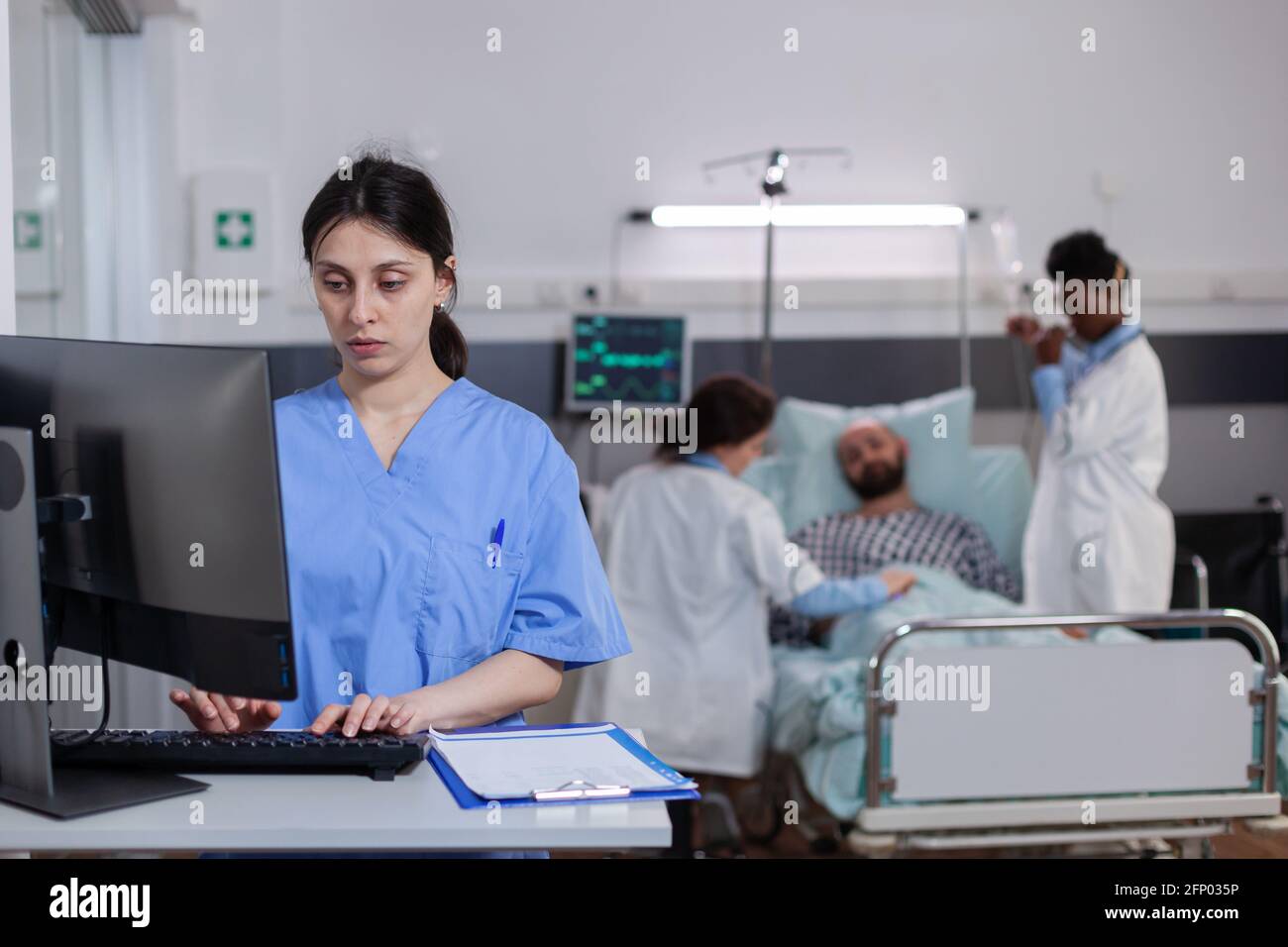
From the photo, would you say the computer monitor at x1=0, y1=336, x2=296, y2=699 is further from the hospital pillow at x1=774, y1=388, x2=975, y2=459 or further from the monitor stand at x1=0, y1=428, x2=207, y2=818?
the hospital pillow at x1=774, y1=388, x2=975, y2=459

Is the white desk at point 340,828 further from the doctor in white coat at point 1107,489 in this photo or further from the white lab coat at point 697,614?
the doctor in white coat at point 1107,489

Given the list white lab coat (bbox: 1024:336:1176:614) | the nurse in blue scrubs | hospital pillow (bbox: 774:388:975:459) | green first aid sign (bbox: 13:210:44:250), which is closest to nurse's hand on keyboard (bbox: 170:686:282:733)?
the nurse in blue scrubs

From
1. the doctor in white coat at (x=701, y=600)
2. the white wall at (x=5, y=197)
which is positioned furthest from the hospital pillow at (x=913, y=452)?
the white wall at (x=5, y=197)

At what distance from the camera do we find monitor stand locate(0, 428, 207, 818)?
106 centimetres

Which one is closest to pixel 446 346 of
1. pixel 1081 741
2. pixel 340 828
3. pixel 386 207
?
pixel 386 207

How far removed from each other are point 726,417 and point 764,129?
1.51 metres

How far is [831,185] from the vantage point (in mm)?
4281

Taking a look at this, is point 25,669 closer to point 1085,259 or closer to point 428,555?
point 428,555

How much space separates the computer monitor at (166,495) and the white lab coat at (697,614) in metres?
1.99

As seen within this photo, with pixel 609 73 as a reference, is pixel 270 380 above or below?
below

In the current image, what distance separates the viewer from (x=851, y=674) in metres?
2.86

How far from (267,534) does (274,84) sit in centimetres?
335

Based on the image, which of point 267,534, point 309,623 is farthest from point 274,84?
point 267,534

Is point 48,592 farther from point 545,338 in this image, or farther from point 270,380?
point 545,338
